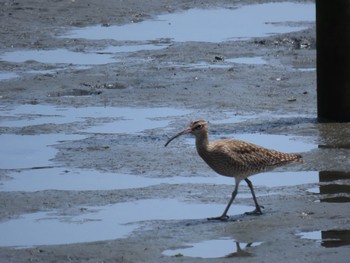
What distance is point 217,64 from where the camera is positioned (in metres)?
18.1

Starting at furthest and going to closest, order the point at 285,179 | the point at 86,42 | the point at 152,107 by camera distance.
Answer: the point at 86,42 < the point at 152,107 < the point at 285,179

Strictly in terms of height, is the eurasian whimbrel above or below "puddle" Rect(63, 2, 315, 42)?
below

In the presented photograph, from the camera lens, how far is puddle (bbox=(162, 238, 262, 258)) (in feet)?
31.6

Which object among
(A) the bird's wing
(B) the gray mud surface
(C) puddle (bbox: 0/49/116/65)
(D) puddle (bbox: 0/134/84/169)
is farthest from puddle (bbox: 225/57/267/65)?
(A) the bird's wing

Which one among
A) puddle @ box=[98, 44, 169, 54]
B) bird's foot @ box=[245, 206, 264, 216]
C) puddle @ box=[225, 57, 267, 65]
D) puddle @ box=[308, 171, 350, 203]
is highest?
puddle @ box=[98, 44, 169, 54]

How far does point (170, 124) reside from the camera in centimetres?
1454

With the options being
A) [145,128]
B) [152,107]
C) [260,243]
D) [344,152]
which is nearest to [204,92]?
[152,107]

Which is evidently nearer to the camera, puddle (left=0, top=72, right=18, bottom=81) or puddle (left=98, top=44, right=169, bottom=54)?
puddle (left=0, top=72, right=18, bottom=81)

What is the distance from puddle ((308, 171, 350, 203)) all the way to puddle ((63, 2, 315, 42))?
8.11 meters

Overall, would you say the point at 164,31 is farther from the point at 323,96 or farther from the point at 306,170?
the point at 306,170

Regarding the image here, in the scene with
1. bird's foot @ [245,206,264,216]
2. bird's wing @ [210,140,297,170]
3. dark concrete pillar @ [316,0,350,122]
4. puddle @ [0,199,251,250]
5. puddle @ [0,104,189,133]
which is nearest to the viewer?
puddle @ [0,199,251,250]

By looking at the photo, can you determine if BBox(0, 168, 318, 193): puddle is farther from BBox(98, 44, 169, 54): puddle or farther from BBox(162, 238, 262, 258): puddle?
BBox(98, 44, 169, 54): puddle

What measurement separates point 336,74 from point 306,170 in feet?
7.54

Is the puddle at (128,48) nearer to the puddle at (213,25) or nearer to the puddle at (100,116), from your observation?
the puddle at (213,25)
